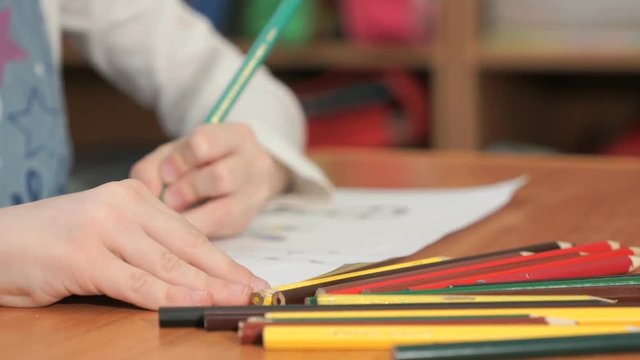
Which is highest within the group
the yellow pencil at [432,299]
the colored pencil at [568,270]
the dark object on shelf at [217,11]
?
the dark object on shelf at [217,11]

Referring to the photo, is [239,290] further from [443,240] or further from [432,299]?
[443,240]

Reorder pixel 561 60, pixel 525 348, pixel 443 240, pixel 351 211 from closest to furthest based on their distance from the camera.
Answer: pixel 525 348 < pixel 443 240 < pixel 351 211 < pixel 561 60

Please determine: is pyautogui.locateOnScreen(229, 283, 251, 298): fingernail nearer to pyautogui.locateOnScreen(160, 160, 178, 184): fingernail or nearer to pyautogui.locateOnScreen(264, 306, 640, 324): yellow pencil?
pyautogui.locateOnScreen(264, 306, 640, 324): yellow pencil

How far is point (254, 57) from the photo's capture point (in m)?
0.81

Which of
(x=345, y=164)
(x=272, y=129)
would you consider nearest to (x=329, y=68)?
(x=345, y=164)

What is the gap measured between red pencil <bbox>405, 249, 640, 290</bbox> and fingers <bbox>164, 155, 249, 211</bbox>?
0.25 metres

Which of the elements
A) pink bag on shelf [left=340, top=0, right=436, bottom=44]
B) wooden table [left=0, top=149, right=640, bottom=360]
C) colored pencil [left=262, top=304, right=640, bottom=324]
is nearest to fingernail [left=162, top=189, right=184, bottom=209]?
wooden table [left=0, top=149, right=640, bottom=360]

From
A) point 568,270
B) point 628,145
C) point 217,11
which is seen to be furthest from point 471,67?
point 568,270

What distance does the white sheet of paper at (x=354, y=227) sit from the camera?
679mm

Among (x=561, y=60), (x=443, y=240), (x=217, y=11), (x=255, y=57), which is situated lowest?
(x=443, y=240)

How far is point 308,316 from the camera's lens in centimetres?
51

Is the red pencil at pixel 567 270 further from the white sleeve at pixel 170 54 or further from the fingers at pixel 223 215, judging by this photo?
the white sleeve at pixel 170 54

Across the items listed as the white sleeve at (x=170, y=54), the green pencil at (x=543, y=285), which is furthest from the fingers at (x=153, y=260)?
the white sleeve at (x=170, y=54)

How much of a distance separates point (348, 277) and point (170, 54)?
0.51 meters
